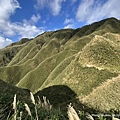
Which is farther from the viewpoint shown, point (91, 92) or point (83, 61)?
point (83, 61)

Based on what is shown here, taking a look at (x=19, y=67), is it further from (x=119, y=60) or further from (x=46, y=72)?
(x=119, y=60)

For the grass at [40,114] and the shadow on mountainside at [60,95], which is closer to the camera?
the grass at [40,114]

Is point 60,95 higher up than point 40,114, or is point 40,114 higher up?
point 60,95

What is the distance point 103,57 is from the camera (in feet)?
167

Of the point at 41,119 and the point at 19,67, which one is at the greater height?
the point at 19,67

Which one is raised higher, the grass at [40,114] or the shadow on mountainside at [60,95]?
the shadow on mountainside at [60,95]

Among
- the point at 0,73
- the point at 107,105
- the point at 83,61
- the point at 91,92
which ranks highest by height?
the point at 0,73

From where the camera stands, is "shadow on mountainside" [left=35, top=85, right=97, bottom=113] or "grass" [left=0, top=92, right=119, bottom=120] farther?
"shadow on mountainside" [left=35, top=85, right=97, bottom=113]

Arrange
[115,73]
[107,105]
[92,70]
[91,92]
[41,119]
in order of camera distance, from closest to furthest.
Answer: [41,119] → [107,105] → [91,92] → [115,73] → [92,70]

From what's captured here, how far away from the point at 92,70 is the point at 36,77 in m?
68.2

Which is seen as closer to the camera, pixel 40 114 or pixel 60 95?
pixel 40 114

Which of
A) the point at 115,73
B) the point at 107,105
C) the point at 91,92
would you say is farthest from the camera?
the point at 115,73

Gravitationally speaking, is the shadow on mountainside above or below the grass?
above

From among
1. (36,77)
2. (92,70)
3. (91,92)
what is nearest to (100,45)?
(92,70)
